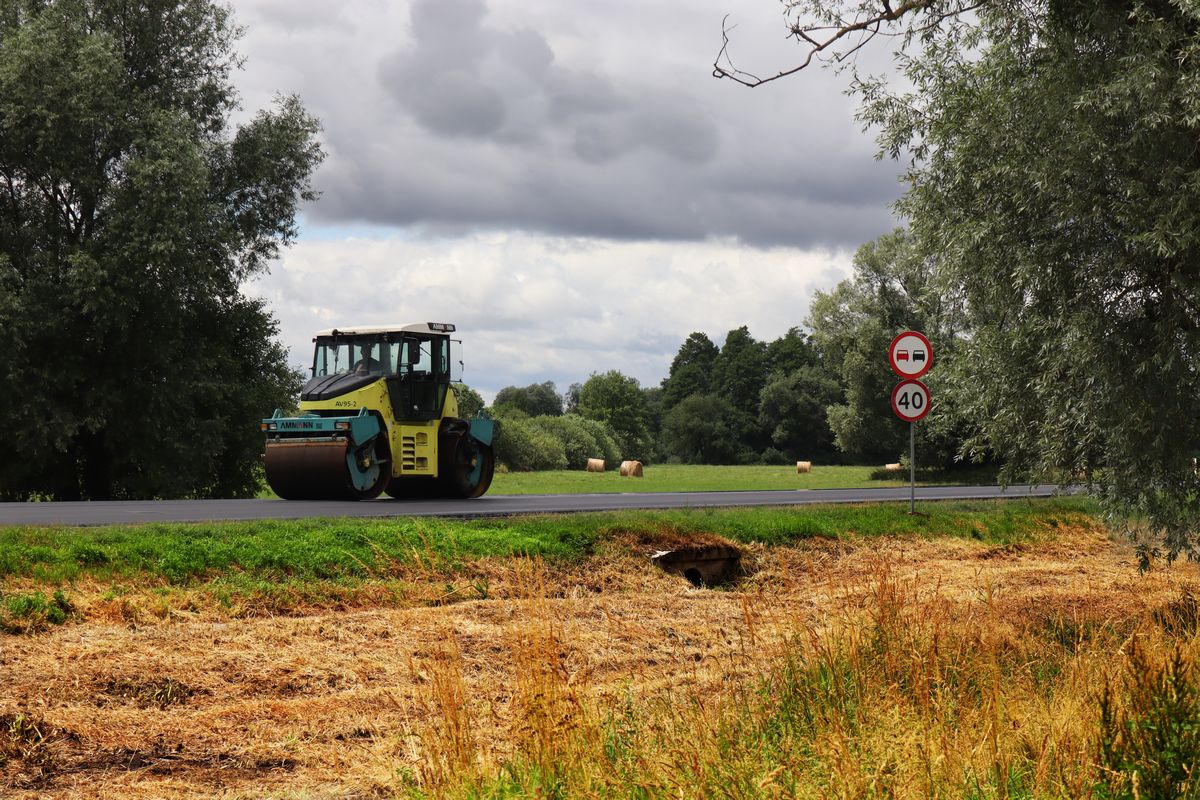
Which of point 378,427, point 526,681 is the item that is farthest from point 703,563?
point 526,681

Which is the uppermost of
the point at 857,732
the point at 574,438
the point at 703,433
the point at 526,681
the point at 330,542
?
the point at 703,433

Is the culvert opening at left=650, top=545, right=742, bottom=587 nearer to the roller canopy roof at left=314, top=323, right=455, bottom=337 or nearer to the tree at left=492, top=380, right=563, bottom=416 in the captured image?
the roller canopy roof at left=314, top=323, right=455, bottom=337

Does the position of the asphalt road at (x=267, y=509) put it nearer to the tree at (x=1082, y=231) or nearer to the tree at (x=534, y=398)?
the tree at (x=1082, y=231)

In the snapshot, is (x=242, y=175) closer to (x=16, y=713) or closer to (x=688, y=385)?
(x=16, y=713)

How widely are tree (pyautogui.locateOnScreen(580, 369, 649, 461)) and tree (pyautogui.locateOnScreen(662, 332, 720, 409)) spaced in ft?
21.3

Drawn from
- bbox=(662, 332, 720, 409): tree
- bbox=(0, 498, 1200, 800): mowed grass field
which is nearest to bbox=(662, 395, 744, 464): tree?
bbox=(662, 332, 720, 409): tree

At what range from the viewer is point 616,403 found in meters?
94.9

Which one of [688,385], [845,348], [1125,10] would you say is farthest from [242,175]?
[688,385]

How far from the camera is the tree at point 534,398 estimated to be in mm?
116562

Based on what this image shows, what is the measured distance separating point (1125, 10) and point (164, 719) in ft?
34.2

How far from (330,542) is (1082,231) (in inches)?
325

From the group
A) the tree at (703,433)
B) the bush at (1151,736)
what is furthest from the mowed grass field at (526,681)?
the tree at (703,433)

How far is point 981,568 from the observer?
15414mm

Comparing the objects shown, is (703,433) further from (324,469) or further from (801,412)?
(324,469)
